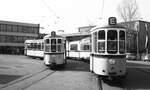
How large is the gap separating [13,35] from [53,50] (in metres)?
38.3

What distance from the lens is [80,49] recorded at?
21.6 meters

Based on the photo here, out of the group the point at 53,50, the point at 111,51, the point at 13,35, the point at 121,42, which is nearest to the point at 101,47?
the point at 111,51

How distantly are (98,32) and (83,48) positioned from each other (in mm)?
11635

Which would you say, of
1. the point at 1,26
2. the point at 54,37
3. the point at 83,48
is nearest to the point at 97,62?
the point at 54,37

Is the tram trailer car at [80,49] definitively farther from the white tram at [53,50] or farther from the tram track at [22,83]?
the tram track at [22,83]

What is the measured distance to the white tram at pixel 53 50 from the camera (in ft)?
47.1

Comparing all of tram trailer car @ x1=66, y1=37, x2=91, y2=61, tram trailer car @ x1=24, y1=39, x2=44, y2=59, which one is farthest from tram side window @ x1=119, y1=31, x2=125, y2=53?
tram trailer car @ x1=24, y1=39, x2=44, y2=59

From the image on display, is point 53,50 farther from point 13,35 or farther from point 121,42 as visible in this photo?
point 13,35

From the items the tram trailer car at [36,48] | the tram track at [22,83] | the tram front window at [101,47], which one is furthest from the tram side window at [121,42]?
the tram trailer car at [36,48]

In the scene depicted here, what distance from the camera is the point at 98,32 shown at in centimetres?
924

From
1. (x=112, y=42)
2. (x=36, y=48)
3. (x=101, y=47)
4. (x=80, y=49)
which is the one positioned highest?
(x=112, y=42)

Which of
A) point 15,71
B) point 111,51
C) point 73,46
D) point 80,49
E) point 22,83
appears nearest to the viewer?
point 111,51

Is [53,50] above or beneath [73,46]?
beneath

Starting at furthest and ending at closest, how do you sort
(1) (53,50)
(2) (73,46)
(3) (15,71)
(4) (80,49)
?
(2) (73,46) < (4) (80,49) < (1) (53,50) < (3) (15,71)
